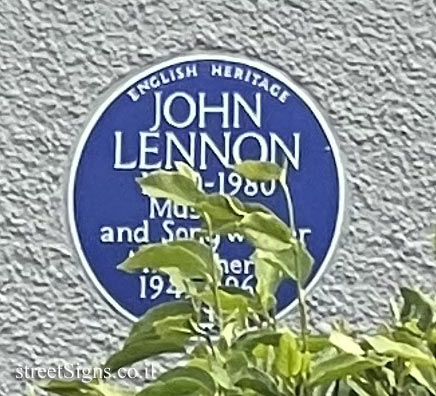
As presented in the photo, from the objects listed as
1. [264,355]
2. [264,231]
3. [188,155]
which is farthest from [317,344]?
[188,155]

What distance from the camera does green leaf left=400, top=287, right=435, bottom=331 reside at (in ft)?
5.25

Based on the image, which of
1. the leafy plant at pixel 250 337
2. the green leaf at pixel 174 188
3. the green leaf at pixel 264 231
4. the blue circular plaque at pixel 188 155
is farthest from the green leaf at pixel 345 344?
the blue circular plaque at pixel 188 155

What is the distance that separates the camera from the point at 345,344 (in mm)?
1414

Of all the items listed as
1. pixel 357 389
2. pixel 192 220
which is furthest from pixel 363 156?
pixel 357 389

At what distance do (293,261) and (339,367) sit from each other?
0.16m

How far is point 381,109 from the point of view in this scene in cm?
378

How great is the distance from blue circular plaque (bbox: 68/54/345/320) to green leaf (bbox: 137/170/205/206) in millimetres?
2190

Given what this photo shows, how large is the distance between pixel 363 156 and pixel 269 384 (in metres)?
2.40

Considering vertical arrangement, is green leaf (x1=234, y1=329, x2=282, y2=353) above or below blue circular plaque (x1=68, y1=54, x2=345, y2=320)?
below

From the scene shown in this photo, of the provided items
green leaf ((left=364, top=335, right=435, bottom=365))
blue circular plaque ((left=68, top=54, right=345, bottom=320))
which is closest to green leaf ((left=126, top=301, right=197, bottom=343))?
green leaf ((left=364, top=335, right=435, bottom=365))

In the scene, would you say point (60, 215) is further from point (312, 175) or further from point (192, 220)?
point (312, 175)

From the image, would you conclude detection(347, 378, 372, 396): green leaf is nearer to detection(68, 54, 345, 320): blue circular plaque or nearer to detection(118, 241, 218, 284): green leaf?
detection(118, 241, 218, 284): green leaf

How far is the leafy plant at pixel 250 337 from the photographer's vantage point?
1420mm

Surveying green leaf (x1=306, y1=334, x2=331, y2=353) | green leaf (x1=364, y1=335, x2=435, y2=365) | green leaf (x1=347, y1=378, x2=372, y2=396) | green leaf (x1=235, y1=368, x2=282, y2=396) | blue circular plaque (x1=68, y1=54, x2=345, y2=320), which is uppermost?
blue circular plaque (x1=68, y1=54, x2=345, y2=320)
